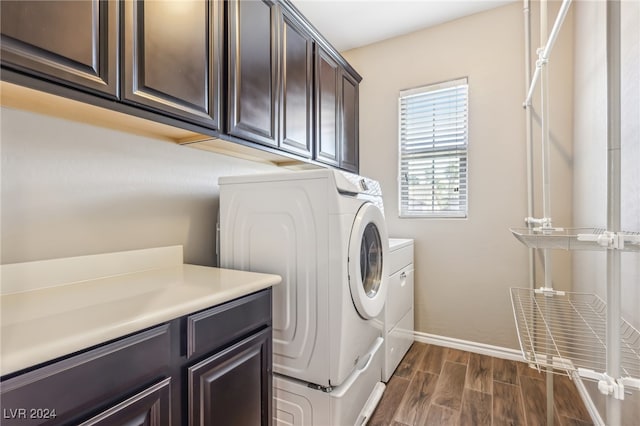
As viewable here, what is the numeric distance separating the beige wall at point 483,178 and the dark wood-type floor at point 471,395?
280mm

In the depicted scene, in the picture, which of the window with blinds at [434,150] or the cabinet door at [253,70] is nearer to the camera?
the cabinet door at [253,70]

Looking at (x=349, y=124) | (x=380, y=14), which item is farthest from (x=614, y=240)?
(x=380, y=14)

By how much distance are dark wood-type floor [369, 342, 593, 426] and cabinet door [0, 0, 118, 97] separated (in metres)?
1.95

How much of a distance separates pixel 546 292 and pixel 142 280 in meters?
1.98

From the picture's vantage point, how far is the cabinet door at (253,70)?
4.67 feet

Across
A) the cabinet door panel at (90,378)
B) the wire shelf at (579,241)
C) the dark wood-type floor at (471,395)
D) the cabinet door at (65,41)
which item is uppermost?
the cabinet door at (65,41)

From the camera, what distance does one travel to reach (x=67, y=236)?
1103 millimetres

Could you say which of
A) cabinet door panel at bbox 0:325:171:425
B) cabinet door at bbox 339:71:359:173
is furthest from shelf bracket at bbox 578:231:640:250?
cabinet door at bbox 339:71:359:173

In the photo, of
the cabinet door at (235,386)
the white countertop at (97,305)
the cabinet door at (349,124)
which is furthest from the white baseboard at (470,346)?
the white countertop at (97,305)

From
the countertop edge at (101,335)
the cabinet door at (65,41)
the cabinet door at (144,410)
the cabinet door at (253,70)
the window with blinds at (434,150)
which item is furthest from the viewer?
the window with blinds at (434,150)

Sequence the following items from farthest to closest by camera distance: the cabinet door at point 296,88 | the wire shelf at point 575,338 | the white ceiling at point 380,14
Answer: the white ceiling at point 380,14
the cabinet door at point 296,88
the wire shelf at point 575,338

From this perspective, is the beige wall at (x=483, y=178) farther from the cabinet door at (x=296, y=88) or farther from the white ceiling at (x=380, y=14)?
the cabinet door at (x=296, y=88)

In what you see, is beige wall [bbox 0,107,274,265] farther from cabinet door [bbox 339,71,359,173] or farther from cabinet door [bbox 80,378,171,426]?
cabinet door [bbox 339,71,359,173]

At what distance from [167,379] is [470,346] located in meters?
2.33
